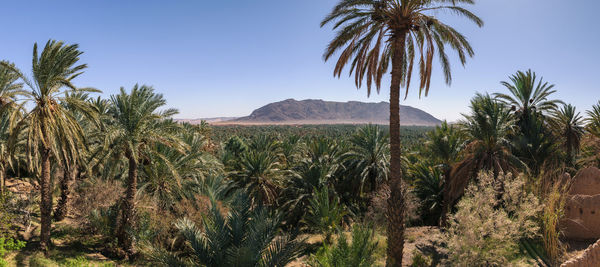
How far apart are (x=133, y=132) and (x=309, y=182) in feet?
29.4

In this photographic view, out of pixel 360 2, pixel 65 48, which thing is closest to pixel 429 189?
pixel 360 2

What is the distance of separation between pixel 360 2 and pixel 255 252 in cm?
805

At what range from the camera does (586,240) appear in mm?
9609

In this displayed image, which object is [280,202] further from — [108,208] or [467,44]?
[467,44]

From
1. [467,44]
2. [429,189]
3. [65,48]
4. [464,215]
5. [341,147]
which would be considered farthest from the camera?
[341,147]

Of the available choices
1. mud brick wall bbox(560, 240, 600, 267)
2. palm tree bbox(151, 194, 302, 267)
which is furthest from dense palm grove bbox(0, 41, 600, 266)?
mud brick wall bbox(560, 240, 600, 267)

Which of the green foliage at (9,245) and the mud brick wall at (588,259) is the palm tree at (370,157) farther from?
the green foliage at (9,245)

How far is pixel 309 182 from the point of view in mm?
16203

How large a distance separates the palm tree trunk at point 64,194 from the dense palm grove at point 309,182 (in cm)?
8

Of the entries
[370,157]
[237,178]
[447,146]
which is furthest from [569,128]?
[237,178]

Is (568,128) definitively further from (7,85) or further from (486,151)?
(7,85)

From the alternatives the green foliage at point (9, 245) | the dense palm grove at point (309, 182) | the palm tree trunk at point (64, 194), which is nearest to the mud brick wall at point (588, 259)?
the dense palm grove at point (309, 182)

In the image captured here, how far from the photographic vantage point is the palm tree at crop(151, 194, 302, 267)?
22.0 feet

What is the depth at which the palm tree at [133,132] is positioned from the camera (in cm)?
1189
